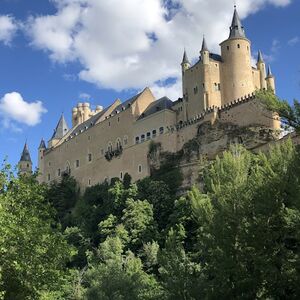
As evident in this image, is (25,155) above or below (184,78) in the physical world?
above

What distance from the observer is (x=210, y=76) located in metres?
73.9

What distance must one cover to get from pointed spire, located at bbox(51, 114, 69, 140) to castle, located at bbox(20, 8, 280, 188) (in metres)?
15.6

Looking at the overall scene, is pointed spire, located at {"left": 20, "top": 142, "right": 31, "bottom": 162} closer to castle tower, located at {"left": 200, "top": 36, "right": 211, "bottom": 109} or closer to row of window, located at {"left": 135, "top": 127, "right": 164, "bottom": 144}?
row of window, located at {"left": 135, "top": 127, "right": 164, "bottom": 144}

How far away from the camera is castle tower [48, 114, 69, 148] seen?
361 ft

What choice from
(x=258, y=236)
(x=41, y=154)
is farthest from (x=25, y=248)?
(x=41, y=154)

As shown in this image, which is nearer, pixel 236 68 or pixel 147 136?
pixel 236 68

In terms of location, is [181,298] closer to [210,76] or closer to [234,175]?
[234,175]

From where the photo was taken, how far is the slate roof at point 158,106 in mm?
81500

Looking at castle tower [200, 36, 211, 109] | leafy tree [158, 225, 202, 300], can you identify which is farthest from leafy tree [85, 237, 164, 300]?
castle tower [200, 36, 211, 109]

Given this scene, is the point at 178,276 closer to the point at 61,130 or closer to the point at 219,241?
the point at 219,241

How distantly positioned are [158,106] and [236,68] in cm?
1447

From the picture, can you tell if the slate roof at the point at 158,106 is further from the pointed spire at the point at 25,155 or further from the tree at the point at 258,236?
the tree at the point at 258,236

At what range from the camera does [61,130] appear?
112125 millimetres

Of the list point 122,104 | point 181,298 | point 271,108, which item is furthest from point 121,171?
point 271,108
